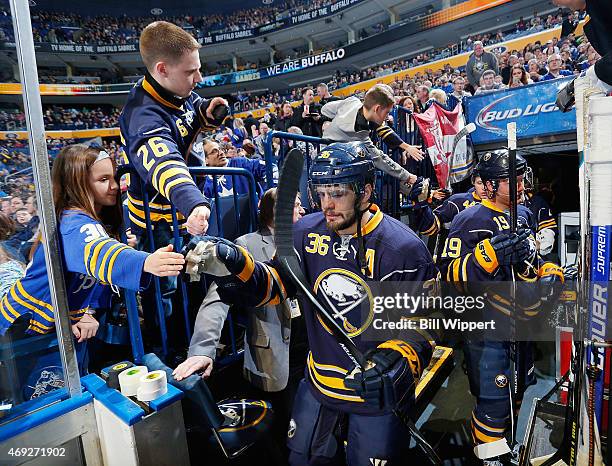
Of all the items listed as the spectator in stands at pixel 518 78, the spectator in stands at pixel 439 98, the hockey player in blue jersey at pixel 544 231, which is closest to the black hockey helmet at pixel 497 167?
the hockey player in blue jersey at pixel 544 231

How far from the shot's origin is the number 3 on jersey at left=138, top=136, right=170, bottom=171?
1.68 meters

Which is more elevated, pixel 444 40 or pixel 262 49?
pixel 262 49

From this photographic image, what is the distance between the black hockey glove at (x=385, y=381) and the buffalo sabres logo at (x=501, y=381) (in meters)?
1.10

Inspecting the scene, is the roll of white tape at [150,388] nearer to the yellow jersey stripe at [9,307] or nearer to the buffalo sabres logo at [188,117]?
the yellow jersey stripe at [9,307]

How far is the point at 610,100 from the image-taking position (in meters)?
0.95

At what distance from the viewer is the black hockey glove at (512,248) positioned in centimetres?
187

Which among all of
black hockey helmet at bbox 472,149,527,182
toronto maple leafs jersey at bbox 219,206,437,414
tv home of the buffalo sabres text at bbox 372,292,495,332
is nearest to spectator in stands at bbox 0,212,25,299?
toronto maple leafs jersey at bbox 219,206,437,414

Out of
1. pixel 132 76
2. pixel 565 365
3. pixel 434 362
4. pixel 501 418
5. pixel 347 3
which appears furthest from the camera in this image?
pixel 132 76

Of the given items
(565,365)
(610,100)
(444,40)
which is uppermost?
(444,40)

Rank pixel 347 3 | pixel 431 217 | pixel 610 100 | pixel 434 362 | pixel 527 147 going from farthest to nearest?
1. pixel 347 3
2. pixel 527 147
3. pixel 431 217
4. pixel 434 362
5. pixel 610 100

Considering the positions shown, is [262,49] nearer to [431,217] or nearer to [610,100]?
[431,217]

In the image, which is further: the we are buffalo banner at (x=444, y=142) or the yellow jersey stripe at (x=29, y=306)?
the we are buffalo banner at (x=444, y=142)

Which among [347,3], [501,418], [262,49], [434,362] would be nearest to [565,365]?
[501,418]

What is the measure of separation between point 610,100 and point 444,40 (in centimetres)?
1839
